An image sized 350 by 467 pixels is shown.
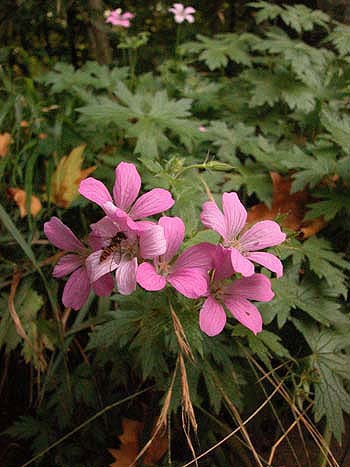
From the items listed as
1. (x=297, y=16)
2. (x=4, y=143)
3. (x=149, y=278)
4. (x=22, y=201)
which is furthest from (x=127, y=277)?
(x=297, y=16)

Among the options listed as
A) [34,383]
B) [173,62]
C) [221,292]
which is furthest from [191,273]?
[173,62]

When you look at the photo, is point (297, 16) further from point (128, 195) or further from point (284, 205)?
point (128, 195)

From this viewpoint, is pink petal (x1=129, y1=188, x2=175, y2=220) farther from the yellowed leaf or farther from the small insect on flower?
the yellowed leaf

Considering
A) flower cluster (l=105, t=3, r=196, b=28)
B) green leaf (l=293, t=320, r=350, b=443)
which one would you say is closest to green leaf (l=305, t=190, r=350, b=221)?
green leaf (l=293, t=320, r=350, b=443)

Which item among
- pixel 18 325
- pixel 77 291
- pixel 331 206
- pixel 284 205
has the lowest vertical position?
pixel 18 325

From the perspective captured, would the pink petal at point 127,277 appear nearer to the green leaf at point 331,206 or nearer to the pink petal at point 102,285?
the pink petal at point 102,285

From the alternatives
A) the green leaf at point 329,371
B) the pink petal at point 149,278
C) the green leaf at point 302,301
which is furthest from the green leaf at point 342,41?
the pink petal at point 149,278

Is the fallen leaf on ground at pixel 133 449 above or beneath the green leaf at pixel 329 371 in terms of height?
beneath

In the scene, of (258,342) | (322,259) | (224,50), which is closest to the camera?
(258,342)
